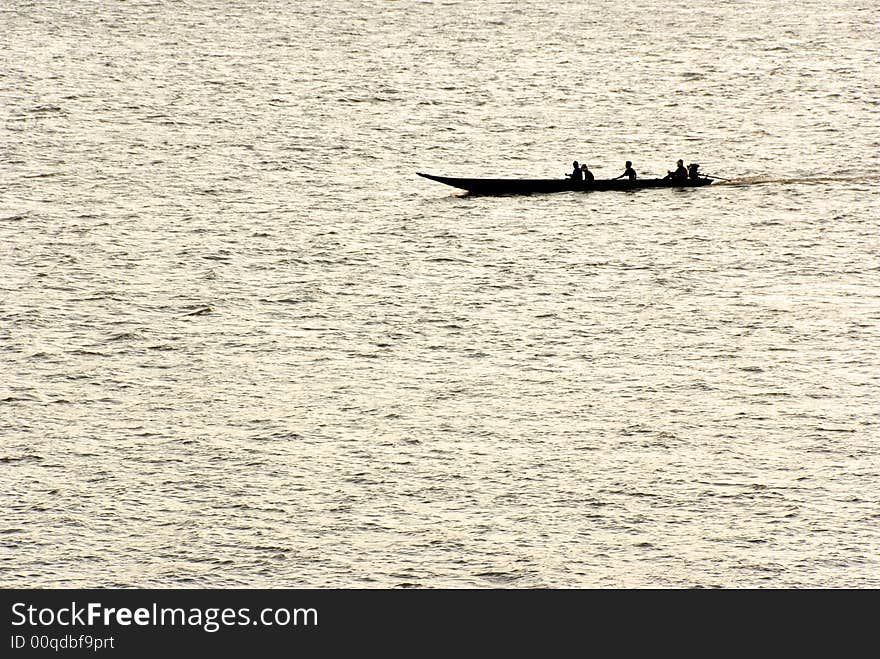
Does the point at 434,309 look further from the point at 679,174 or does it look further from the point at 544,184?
the point at 679,174

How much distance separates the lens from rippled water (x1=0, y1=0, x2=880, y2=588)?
92.4 ft

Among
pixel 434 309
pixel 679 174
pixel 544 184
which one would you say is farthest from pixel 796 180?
pixel 434 309

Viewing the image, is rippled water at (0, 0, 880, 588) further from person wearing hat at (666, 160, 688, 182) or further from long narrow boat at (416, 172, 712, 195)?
person wearing hat at (666, 160, 688, 182)

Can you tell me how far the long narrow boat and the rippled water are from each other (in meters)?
0.45

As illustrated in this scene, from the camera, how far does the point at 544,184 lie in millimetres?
47344

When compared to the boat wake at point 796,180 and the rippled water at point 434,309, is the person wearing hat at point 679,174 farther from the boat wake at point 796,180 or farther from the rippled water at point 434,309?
the boat wake at point 796,180

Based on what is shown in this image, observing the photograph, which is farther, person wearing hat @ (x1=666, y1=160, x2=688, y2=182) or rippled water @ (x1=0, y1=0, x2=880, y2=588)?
person wearing hat @ (x1=666, y1=160, x2=688, y2=182)

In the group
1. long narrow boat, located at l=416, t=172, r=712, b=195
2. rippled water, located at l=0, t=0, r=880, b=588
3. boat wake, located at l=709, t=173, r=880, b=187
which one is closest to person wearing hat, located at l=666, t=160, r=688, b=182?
long narrow boat, located at l=416, t=172, r=712, b=195

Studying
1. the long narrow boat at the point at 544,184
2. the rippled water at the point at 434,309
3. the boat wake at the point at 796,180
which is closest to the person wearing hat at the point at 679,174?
the long narrow boat at the point at 544,184

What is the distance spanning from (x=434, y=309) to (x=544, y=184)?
9.65 m
